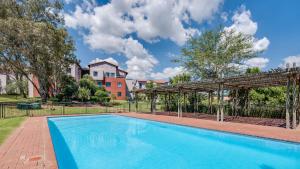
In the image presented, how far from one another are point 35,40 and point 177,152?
61.8 feet

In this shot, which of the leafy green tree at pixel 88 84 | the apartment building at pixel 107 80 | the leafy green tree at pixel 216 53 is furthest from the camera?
the apartment building at pixel 107 80

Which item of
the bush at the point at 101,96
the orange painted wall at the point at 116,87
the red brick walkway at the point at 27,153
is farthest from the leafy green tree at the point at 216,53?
the red brick walkway at the point at 27,153

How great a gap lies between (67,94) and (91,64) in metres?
12.4

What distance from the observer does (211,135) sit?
28.0 feet

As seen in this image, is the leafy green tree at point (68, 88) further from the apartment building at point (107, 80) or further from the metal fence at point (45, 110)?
the apartment building at point (107, 80)

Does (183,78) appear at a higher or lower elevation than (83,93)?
higher

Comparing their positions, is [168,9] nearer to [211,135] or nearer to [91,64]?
[211,135]

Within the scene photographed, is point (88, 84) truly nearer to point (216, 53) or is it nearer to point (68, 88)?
point (68, 88)

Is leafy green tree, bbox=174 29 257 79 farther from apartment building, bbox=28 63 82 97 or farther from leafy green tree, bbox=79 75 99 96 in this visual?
apartment building, bbox=28 63 82 97

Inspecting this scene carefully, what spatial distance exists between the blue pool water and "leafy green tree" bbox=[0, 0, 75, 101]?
567 inches

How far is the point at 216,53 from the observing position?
21469 millimetres

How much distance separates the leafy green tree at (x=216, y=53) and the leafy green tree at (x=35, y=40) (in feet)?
50.5

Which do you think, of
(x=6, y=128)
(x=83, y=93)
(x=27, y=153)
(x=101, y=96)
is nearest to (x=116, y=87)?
(x=101, y=96)

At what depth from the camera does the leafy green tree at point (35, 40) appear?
18203mm
